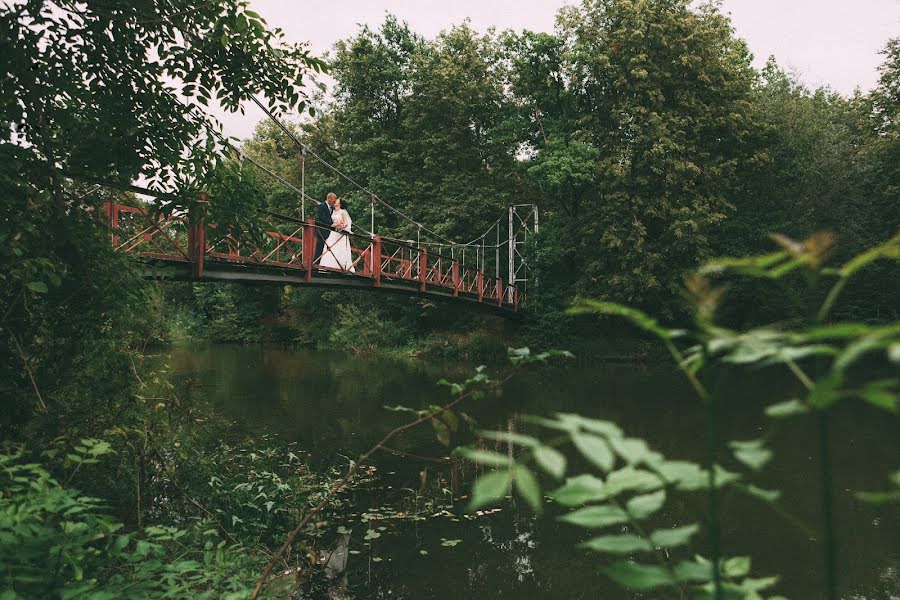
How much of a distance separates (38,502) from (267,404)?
7396 millimetres

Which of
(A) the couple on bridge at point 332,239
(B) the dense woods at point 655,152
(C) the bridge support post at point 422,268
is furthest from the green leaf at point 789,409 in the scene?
(B) the dense woods at point 655,152

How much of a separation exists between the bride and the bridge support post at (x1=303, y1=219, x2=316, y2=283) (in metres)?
0.67

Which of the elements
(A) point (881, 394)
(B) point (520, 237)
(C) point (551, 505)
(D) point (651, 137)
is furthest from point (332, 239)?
(B) point (520, 237)

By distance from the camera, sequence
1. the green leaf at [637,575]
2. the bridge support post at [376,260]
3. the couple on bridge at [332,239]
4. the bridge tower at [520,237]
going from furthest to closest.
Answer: the bridge tower at [520,237] < the bridge support post at [376,260] < the couple on bridge at [332,239] < the green leaf at [637,575]

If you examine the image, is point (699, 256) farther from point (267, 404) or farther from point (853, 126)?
point (267, 404)

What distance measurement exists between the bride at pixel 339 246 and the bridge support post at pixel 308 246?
2.20 feet

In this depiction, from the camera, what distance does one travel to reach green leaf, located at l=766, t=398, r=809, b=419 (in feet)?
1.45

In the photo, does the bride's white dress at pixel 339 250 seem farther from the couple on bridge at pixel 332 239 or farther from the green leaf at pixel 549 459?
the green leaf at pixel 549 459

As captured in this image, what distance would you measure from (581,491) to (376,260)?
9404mm

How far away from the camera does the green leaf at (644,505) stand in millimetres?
580

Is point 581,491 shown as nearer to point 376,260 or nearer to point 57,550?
point 57,550

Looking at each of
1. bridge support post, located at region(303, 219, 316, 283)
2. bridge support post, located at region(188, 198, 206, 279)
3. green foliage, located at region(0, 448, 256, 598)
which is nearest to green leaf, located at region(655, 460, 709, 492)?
green foliage, located at region(0, 448, 256, 598)

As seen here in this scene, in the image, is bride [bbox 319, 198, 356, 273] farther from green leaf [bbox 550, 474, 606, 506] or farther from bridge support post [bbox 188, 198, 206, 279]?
green leaf [bbox 550, 474, 606, 506]

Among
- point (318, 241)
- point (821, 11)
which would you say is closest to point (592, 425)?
point (318, 241)
